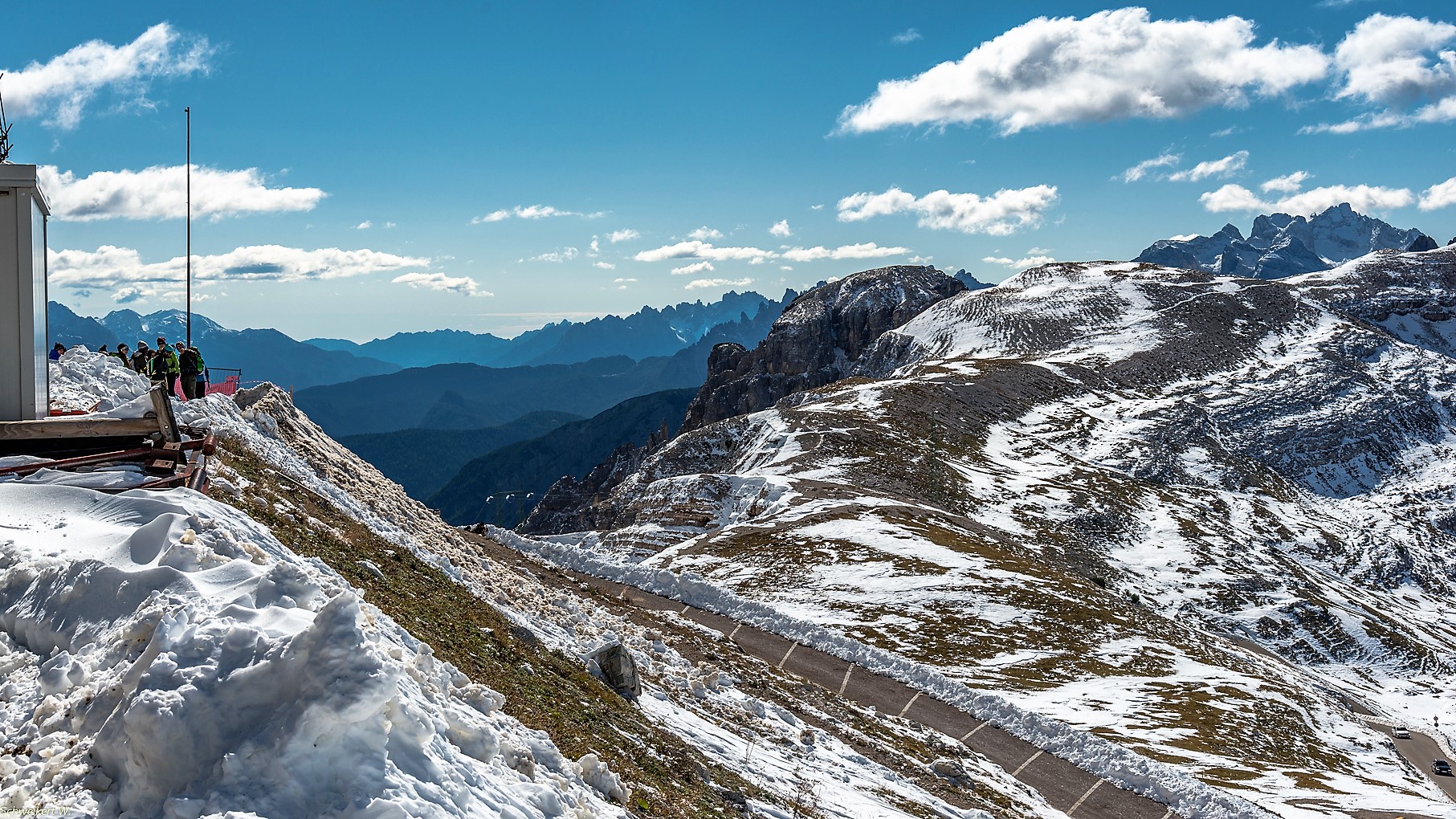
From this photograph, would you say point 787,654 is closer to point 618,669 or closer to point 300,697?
point 618,669

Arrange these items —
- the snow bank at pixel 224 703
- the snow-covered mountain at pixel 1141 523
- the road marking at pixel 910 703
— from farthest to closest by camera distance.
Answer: the snow-covered mountain at pixel 1141 523 < the road marking at pixel 910 703 < the snow bank at pixel 224 703

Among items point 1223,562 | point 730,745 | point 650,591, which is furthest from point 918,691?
point 1223,562

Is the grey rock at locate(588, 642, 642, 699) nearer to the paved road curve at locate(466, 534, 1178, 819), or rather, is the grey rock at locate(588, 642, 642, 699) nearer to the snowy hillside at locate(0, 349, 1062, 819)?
the snowy hillside at locate(0, 349, 1062, 819)

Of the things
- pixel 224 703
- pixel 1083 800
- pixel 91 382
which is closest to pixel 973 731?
pixel 1083 800

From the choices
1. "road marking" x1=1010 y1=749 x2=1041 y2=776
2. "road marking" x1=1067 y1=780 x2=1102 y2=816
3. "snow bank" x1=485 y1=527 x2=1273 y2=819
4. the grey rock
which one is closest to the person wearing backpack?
"snow bank" x1=485 y1=527 x2=1273 y2=819

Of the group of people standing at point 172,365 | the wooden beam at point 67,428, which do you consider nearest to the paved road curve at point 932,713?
the group of people standing at point 172,365

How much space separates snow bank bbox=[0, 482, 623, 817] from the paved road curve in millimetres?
21954

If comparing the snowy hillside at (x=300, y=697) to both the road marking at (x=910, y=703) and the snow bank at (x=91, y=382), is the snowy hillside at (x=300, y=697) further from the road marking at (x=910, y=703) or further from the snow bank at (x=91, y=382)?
the road marking at (x=910, y=703)

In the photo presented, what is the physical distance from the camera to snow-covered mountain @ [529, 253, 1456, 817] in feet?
137

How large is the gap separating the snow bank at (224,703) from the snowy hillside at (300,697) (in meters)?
0.02

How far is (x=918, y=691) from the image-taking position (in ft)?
121

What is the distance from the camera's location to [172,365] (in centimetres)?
3341

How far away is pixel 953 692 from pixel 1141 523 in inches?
2329

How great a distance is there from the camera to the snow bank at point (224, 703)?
7895 mm
